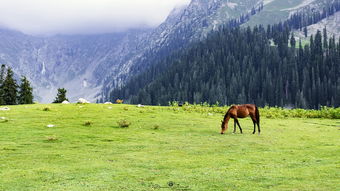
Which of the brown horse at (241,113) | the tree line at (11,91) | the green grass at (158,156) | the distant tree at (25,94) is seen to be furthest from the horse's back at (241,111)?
the distant tree at (25,94)

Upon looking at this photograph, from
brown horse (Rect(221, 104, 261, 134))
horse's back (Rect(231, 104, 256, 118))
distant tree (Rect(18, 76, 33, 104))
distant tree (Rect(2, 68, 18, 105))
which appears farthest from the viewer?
distant tree (Rect(18, 76, 33, 104))

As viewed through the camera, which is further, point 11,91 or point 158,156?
point 11,91

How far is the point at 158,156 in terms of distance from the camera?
69.0 feet

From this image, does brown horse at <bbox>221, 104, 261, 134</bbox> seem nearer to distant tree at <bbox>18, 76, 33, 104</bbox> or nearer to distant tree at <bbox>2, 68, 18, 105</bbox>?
distant tree at <bbox>18, 76, 33, 104</bbox>

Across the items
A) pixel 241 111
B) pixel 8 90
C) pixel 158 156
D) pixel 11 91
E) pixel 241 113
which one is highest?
pixel 8 90

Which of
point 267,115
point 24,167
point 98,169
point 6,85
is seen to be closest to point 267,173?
point 98,169

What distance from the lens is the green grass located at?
48.7ft

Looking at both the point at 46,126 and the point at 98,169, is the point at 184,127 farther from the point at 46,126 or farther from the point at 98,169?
the point at 98,169

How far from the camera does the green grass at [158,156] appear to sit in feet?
48.7

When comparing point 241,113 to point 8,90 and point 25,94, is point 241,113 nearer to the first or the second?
point 25,94

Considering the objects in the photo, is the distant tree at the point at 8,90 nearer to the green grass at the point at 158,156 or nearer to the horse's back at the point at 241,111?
the green grass at the point at 158,156

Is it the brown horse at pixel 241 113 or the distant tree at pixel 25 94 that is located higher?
the distant tree at pixel 25 94

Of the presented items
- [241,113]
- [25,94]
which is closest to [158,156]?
[241,113]

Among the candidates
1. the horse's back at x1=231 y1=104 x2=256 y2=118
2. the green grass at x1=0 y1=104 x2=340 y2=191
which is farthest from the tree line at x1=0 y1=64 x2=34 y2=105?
the horse's back at x1=231 y1=104 x2=256 y2=118
